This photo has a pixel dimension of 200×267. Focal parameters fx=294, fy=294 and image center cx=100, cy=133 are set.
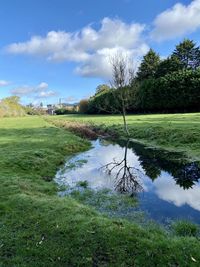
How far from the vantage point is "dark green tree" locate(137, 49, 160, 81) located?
73.5 m

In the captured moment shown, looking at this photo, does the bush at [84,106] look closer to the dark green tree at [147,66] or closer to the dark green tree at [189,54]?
the dark green tree at [147,66]

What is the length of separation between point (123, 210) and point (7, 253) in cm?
407

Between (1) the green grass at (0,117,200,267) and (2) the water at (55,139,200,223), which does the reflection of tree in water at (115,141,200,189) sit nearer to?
(2) the water at (55,139,200,223)

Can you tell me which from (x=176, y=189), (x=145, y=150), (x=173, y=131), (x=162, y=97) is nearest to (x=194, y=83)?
(x=162, y=97)

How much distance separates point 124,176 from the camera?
14.3 m

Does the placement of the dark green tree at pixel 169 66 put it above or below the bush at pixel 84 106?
above

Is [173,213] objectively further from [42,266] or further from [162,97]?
[162,97]

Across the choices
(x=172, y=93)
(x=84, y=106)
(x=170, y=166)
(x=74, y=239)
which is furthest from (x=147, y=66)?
(x=74, y=239)

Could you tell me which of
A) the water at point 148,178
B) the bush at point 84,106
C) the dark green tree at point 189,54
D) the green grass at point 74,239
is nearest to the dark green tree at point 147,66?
the dark green tree at point 189,54

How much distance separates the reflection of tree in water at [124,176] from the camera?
12022mm

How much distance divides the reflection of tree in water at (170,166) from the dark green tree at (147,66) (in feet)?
182

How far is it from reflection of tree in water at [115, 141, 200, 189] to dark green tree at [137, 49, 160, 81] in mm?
55613

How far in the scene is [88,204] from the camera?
386 inches

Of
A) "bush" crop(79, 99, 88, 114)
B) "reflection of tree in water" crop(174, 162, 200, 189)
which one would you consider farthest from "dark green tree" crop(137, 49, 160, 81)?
"reflection of tree in water" crop(174, 162, 200, 189)
